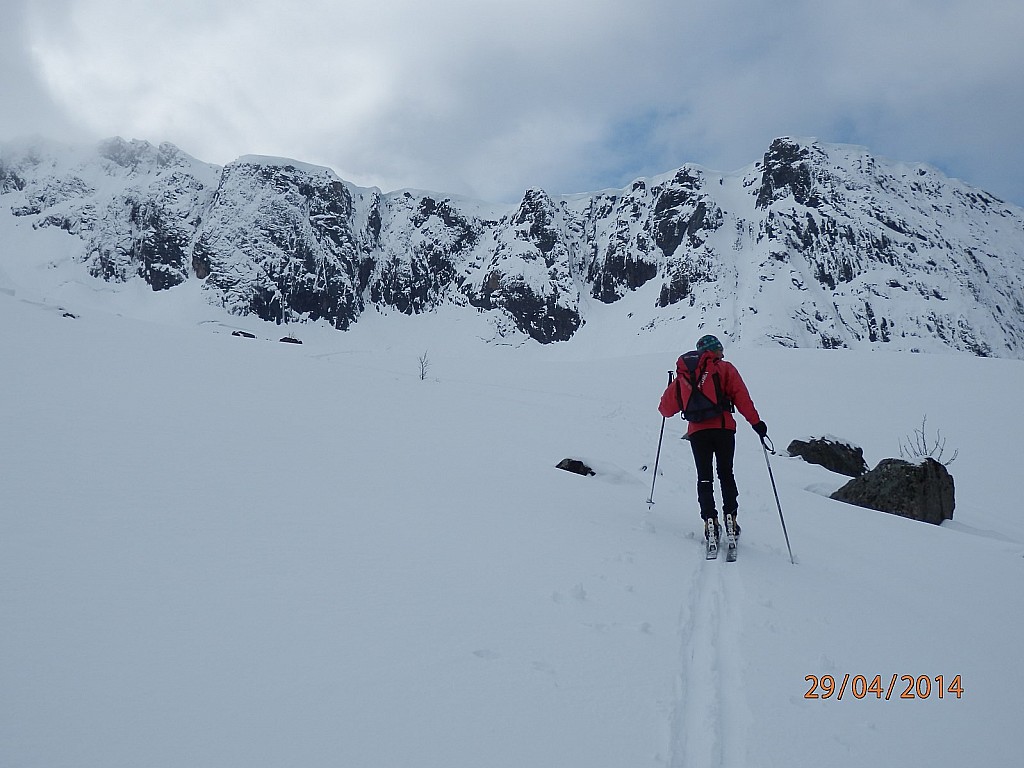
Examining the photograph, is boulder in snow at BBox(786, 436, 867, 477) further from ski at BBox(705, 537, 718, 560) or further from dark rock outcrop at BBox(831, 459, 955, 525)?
ski at BBox(705, 537, 718, 560)

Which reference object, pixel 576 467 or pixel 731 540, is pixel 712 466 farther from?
pixel 576 467

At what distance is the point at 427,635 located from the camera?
3016 millimetres

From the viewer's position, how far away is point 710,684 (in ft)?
10.0

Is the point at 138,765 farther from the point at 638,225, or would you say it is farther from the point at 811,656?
the point at 638,225

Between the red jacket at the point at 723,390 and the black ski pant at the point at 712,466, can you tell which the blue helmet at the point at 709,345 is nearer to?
the red jacket at the point at 723,390

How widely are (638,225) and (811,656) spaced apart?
15182 cm

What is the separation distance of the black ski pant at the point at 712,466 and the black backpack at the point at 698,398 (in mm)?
175

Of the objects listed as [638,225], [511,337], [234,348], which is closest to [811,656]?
[234,348]

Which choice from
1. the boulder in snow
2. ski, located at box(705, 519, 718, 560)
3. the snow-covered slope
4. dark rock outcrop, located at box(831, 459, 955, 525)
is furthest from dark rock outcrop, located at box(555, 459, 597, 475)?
the boulder in snow

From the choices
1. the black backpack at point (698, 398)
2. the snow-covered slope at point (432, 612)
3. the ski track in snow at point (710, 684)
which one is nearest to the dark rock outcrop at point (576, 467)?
the snow-covered slope at point (432, 612)

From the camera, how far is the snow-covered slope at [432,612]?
2.24 meters

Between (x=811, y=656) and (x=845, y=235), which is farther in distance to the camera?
(x=845, y=235)

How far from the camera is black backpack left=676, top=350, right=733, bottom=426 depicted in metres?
5.90

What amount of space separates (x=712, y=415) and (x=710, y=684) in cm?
334
